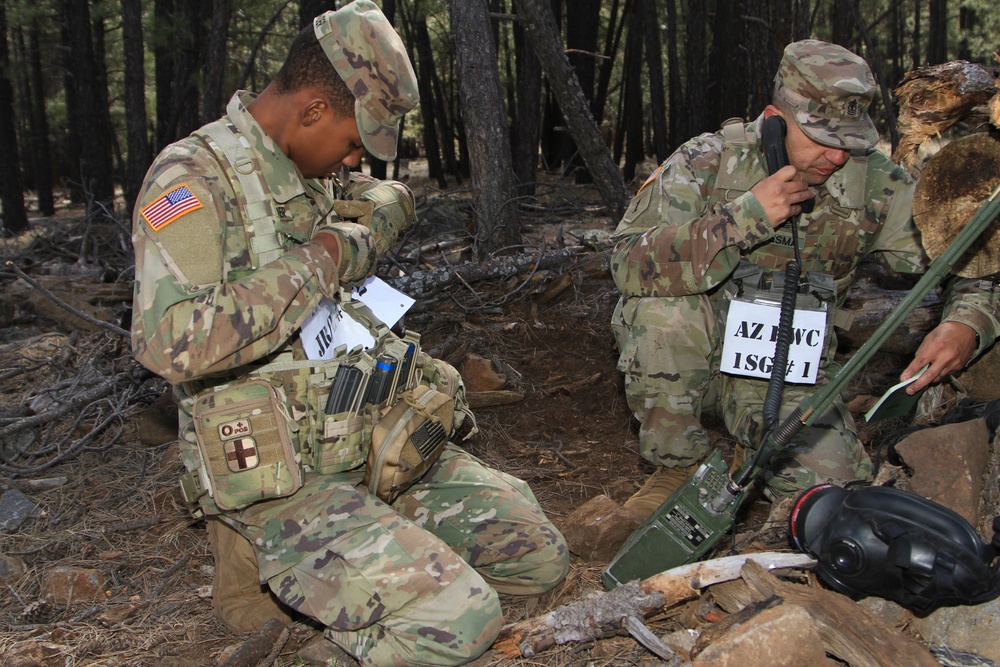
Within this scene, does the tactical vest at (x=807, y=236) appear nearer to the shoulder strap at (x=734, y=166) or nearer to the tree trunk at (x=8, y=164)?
the shoulder strap at (x=734, y=166)

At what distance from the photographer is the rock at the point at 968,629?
6.29ft

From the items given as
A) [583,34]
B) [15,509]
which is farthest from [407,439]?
[583,34]

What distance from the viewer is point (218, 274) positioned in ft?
7.06

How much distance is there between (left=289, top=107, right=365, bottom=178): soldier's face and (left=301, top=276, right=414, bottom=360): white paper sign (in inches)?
16.0

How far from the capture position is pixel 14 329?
5637 millimetres

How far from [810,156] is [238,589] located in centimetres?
238

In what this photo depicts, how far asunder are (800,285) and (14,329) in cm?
521

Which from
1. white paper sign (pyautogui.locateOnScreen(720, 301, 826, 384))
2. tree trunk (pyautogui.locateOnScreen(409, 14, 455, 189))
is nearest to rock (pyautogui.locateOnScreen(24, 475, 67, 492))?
white paper sign (pyautogui.locateOnScreen(720, 301, 826, 384))

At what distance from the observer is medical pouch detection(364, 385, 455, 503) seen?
2.40 m

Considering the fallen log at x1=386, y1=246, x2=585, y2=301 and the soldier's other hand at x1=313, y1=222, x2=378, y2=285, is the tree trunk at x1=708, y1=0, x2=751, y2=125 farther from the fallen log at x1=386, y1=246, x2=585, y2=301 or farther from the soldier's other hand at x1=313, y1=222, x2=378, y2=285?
the soldier's other hand at x1=313, y1=222, x2=378, y2=285

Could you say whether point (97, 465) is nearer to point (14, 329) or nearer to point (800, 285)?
point (14, 329)

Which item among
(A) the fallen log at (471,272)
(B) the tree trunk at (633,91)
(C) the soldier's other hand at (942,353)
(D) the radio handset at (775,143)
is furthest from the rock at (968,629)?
(B) the tree trunk at (633,91)

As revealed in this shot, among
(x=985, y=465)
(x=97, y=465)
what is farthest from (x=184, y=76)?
(x=985, y=465)

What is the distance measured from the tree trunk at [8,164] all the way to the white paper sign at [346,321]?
366 inches
